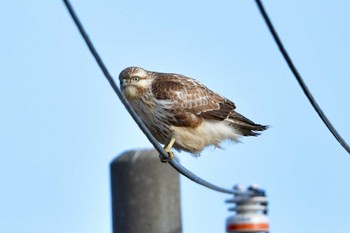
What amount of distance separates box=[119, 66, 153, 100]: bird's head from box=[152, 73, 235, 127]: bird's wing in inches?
4.0

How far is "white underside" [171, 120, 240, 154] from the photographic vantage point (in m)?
10.7

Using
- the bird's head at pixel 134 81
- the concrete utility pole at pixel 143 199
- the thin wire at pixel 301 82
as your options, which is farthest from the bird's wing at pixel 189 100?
the thin wire at pixel 301 82

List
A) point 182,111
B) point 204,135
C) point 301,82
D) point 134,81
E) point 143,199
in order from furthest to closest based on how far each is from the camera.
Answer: point 204,135 < point 182,111 < point 134,81 < point 143,199 < point 301,82

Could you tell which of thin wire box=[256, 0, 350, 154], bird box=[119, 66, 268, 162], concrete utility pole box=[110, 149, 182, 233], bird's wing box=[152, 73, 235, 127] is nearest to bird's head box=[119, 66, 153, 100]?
bird box=[119, 66, 268, 162]

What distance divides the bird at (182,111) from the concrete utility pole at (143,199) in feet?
4.15

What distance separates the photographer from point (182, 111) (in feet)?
35.7

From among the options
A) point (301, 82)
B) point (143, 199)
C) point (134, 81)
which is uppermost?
point (134, 81)

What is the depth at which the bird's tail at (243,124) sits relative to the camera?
1131 centimetres

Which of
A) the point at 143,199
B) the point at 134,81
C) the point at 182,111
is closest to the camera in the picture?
the point at 143,199

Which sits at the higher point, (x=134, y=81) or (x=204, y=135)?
(x=134, y=81)

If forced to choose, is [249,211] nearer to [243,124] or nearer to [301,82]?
[301,82]

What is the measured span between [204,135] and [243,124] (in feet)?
1.82

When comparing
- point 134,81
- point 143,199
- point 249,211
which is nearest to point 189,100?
point 134,81

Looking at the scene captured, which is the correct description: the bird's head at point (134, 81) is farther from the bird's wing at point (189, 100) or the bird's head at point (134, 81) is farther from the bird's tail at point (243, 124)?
the bird's tail at point (243, 124)
